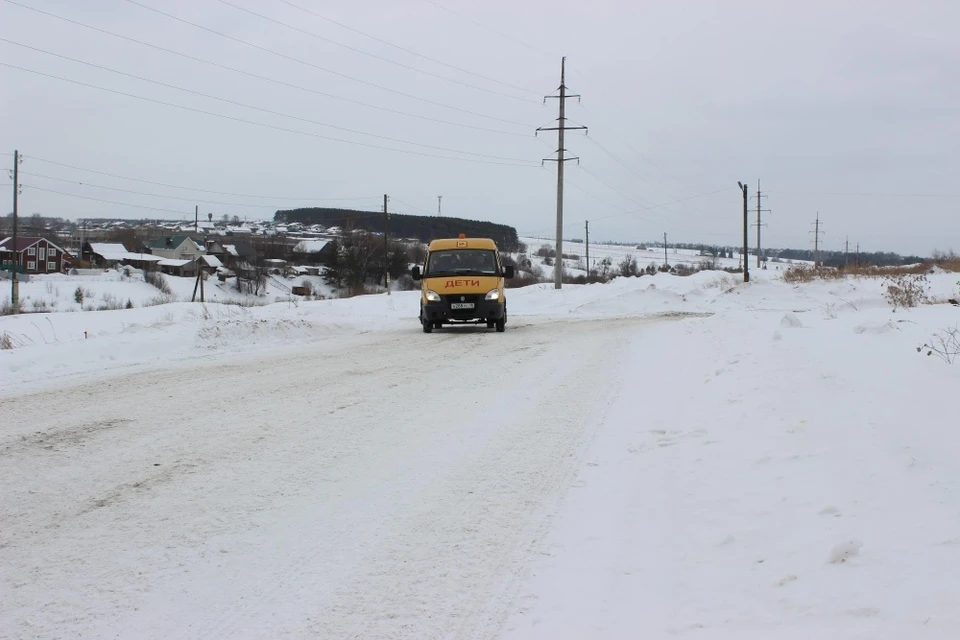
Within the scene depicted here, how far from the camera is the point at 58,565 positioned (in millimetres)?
3957

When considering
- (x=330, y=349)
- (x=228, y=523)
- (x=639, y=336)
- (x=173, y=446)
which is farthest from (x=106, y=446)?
(x=639, y=336)

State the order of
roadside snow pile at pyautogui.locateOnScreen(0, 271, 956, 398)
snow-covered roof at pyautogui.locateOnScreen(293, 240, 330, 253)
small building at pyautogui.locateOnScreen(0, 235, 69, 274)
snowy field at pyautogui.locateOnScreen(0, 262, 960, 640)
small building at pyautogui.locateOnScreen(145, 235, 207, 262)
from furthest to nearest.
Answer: small building at pyautogui.locateOnScreen(145, 235, 207, 262) < snow-covered roof at pyautogui.locateOnScreen(293, 240, 330, 253) < small building at pyautogui.locateOnScreen(0, 235, 69, 274) < roadside snow pile at pyautogui.locateOnScreen(0, 271, 956, 398) < snowy field at pyautogui.locateOnScreen(0, 262, 960, 640)

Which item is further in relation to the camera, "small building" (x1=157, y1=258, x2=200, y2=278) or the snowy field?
"small building" (x1=157, y1=258, x2=200, y2=278)

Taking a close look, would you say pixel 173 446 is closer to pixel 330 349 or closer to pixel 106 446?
pixel 106 446

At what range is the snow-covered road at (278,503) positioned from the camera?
3.54 metres

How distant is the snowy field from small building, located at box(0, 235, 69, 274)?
9226cm

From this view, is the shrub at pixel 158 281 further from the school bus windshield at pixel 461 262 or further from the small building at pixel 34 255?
the school bus windshield at pixel 461 262

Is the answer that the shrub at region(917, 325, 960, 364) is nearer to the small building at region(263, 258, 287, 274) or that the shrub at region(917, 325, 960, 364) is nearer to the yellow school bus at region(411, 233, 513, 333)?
the yellow school bus at region(411, 233, 513, 333)

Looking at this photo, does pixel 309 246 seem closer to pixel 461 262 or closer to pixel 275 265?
pixel 275 265

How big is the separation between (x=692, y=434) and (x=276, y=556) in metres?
4.25

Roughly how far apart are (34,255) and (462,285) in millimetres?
89353

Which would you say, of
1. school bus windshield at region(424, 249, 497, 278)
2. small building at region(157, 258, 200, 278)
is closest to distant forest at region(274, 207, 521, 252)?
small building at region(157, 258, 200, 278)

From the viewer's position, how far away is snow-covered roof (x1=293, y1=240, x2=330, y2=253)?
327ft

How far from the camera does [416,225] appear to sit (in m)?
106
